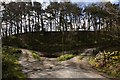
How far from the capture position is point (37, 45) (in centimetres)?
4319

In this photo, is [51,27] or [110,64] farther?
[51,27]

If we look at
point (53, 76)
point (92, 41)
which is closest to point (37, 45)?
point (92, 41)

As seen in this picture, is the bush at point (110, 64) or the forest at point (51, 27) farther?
the forest at point (51, 27)

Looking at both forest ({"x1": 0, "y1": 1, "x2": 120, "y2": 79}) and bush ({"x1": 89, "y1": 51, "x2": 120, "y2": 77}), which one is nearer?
bush ({"x1": 89, "y1": 51, "x2": 120, "y2": 77})

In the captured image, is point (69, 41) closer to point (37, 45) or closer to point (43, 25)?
point (37, 45)

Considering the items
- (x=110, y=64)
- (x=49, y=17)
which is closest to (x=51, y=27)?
(x=49, y=17)

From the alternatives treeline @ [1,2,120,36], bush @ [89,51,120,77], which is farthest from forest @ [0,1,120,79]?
bush @ [89,51,120,77]

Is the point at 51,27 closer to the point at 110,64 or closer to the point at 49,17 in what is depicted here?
the point at 49,17

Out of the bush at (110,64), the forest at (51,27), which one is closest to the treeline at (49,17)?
the forest at (51,27)

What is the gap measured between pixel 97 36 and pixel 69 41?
24.8 feet

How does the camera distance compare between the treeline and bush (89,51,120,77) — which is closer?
bush (89,51,120,77)

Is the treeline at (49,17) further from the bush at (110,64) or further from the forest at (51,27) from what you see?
the bush at (110,64)

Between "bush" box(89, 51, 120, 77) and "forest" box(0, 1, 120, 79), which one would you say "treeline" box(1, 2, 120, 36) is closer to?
"forest" box(0, 1, 120, 79)

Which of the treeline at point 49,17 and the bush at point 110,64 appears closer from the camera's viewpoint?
the bush at point 110,64
